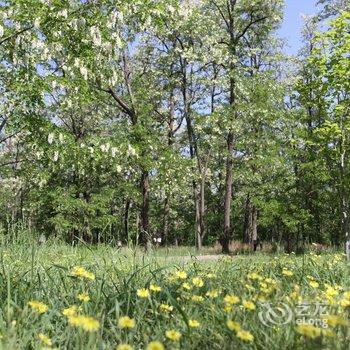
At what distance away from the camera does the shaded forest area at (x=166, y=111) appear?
40.2ft

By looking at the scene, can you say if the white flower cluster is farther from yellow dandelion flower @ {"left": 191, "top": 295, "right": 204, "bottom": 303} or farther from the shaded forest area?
yellow dandelion flower @ {"left": 191, "top": 295, "right": 204, "bottom": 303}

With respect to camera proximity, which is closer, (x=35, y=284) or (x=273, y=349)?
(x=273, y=349)

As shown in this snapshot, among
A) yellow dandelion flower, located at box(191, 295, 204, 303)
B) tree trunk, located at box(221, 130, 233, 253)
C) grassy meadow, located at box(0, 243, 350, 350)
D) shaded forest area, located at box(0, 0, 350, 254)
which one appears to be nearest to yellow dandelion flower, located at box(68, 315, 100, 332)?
grassy meadow, located at box(0, 243, 350, 350)

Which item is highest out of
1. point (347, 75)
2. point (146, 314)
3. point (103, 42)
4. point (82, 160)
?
point (103, 42)

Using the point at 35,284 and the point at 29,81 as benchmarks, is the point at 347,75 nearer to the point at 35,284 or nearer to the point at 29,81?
the point at 29,81

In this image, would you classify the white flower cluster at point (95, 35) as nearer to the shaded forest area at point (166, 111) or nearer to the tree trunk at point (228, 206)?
the shaded forest area at point (166, 111)

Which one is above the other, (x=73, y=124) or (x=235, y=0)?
(x=235, y=0)

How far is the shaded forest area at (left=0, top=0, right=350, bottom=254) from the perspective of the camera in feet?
40.2

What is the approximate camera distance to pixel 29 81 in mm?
12734

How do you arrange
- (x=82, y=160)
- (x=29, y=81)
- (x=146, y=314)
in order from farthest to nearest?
(x=82, y=160)
(x=29, y=81)
(x=146, y=314)

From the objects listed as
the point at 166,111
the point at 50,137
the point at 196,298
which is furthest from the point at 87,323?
the point at 166,111

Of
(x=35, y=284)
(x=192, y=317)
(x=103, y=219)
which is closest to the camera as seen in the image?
(x=192, y=317)

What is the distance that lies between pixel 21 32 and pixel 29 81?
4.43 feet

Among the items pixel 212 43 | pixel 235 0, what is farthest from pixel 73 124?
pixel 235 0
